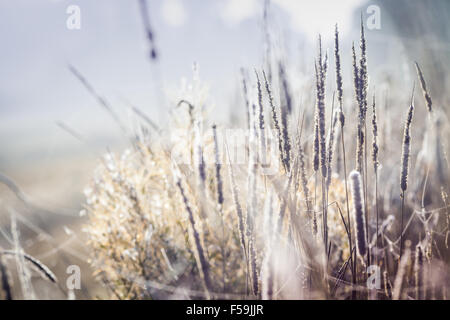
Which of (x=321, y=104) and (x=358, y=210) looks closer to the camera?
(x=358, y=210)

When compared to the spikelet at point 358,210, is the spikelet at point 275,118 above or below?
above

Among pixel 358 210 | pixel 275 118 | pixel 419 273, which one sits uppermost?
pixel 275 118

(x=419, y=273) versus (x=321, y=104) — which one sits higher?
(x=321, y=104)

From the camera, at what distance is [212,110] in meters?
0.95

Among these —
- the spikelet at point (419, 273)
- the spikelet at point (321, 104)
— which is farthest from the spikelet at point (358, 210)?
the spikelet at point (419, 273)

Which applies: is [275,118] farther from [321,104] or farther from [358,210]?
[358,210]

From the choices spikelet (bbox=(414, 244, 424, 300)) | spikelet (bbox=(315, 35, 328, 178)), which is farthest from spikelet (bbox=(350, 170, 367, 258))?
spikelet (bbox=(414, 244, 424, 300))

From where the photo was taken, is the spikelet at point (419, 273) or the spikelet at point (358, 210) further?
the spikelet at point (419, 273)

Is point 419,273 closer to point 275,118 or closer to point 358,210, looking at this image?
point 358,210

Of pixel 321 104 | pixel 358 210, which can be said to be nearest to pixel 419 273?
pixel 358 210

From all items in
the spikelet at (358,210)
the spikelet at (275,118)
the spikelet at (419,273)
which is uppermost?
the spikelet at (275,118)

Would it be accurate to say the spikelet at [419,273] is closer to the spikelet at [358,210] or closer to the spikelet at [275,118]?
the spikelet at [358,210]
